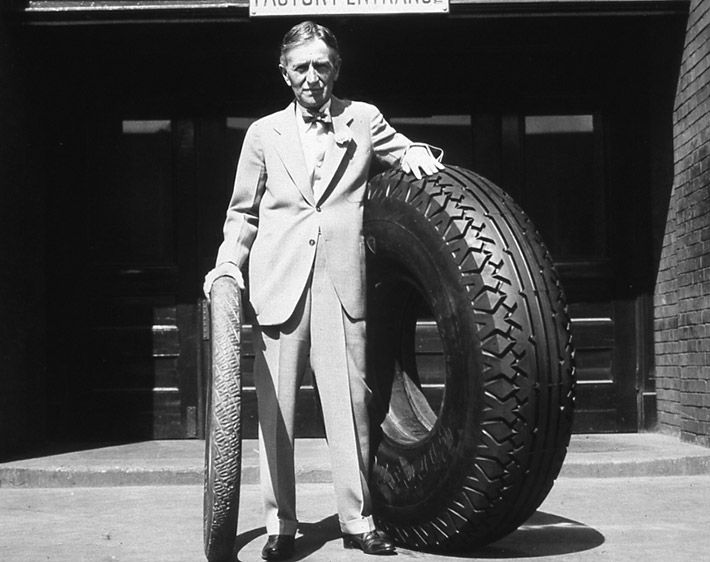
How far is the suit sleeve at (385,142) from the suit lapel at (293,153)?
0.32 m

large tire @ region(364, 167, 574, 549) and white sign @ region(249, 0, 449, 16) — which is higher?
white sign @ region(249, 0, 449, 16)

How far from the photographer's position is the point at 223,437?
12.8ft

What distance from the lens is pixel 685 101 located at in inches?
303

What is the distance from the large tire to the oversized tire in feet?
2.44

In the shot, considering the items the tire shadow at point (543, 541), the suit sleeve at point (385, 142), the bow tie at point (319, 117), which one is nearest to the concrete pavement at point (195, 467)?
the tire shadow at point (543, 541)

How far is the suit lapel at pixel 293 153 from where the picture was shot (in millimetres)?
4367

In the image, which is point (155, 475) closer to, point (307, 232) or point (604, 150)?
point (307, 232)

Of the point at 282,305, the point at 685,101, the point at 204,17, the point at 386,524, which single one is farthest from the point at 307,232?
the point at 685,101

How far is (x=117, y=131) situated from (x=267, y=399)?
469 cm

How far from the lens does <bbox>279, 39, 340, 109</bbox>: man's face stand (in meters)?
4.27

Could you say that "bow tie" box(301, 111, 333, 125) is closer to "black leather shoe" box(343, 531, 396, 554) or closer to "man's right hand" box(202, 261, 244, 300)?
"man's right hand" box(202, 261, 244, 300)

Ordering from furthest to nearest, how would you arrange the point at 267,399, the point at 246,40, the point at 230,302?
1. the point at 246,40
2. the point at 267,399
3. the point at 230,302

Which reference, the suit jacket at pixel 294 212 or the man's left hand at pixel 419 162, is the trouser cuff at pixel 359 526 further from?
the man's left hand at pixel 419 162

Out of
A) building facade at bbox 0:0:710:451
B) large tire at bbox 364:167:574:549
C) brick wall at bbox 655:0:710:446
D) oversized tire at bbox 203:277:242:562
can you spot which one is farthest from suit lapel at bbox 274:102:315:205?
building facade at bbox 0:0:710:451
